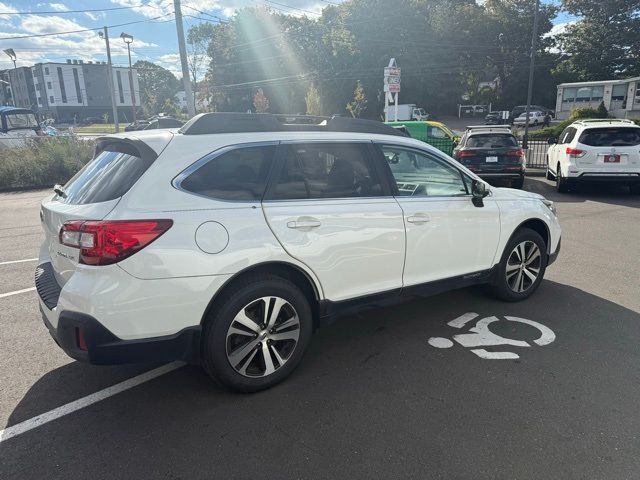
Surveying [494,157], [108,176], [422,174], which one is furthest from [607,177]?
[108,176]

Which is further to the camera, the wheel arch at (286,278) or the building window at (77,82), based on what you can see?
the building window at (77,82)

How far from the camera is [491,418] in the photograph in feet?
9.47

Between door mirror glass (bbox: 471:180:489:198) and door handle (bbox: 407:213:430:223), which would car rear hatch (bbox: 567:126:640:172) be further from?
door handle (bbox: 407:213:430:223)

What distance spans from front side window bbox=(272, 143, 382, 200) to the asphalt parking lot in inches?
51.6

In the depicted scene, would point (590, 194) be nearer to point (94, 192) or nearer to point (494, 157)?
point (494, 157)

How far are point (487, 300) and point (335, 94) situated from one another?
5159 cm

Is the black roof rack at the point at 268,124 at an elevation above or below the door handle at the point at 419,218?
above

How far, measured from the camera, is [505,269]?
464cm

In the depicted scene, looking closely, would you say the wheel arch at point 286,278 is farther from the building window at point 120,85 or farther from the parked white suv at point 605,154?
the building window at point 120,85

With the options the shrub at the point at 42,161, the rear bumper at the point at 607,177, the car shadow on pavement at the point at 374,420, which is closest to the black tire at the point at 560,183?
the rear bumper at the point at 607,177

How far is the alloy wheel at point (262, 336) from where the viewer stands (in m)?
3.07

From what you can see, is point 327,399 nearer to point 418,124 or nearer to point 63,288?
point 63,288

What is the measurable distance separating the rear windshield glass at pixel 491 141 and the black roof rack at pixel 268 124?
891cm

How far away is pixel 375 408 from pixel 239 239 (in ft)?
4.56
